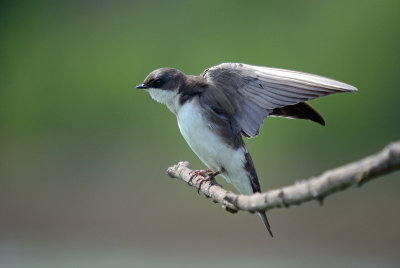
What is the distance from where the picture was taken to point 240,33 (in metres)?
7.29

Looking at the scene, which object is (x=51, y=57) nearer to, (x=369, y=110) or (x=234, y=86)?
(x=369, y=110)

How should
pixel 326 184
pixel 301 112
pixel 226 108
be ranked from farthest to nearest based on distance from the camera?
1. pixel 226 108
2. pixel 301 112
3. pixel 326 184

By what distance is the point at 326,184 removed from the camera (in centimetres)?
145

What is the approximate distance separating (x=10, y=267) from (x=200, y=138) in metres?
3.71

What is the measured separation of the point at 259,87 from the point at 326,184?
59.8 inches

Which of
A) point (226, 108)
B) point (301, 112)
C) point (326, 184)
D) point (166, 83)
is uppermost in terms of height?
point (166, 83)

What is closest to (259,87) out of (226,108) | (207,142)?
(226,108)

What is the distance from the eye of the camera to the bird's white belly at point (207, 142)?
2.94 m

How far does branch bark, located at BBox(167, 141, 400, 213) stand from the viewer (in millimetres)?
1326

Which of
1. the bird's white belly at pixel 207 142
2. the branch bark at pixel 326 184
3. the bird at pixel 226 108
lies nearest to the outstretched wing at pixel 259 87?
the bird at pixel 226 108

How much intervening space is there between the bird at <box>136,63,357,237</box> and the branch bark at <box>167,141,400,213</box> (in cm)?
101

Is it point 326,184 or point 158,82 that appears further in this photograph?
point 158,82

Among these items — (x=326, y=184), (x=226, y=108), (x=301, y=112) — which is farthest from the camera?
(x=226, y=108)

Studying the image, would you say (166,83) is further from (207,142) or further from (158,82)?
(207,142)
